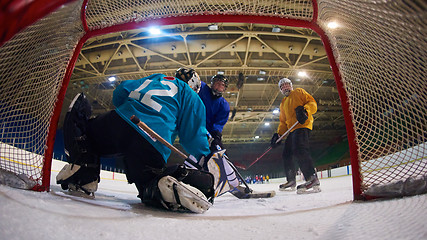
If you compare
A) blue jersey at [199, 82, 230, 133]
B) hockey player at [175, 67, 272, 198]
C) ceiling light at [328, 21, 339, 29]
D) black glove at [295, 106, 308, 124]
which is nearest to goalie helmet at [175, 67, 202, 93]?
hockey player at [175, 67, 272, 198]

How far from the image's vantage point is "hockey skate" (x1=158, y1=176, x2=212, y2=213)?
0.94 metres

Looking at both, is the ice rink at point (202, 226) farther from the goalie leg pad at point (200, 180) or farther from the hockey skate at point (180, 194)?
the goalie leg pad at point (200, 180)

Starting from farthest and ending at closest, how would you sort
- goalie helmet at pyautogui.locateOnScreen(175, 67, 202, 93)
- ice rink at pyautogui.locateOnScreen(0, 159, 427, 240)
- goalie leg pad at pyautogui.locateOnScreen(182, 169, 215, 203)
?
goalie helmet at pyautogui.locateOnScreen(175, 67, 202, 93) < goalie leg pad at pyautogui.locateOnScreen(182, 169, 215, 203) < ice rink at pyautogui.locateOnScreen(0, 159, 427, 240)

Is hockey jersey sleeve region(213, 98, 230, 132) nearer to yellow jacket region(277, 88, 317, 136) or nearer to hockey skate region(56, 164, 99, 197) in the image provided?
yellow jacket region(277, 88, 317, 136)

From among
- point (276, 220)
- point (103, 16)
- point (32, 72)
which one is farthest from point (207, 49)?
point (276, 220)

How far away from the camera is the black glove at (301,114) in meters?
2.46

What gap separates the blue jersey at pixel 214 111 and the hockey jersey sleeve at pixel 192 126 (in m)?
1.13

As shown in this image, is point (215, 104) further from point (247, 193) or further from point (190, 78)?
point (247, 193)

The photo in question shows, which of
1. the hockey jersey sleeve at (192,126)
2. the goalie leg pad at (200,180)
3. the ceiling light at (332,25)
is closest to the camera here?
the goalie leg pad at (200,180)

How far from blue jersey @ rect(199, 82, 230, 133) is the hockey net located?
3.33 feet

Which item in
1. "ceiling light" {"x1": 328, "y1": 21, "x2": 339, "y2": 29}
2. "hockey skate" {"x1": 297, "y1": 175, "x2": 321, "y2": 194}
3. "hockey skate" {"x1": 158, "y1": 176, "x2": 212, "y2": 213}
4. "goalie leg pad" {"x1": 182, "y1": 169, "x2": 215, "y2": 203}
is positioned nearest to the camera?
"hockey skate" {"x1": 158, "y1": 176, "x2": 212, "y2": 213}

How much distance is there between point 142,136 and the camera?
1157 millimetres

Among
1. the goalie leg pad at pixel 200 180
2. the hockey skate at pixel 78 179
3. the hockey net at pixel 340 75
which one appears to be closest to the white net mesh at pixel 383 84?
the hockey net at pixel 340 75

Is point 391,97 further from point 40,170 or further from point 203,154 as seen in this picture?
point 40,170
